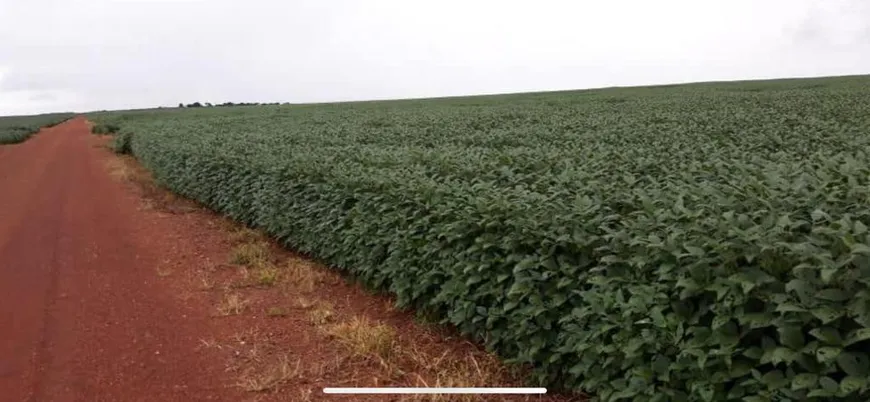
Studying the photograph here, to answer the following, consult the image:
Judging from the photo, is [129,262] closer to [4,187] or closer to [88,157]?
[4,187]

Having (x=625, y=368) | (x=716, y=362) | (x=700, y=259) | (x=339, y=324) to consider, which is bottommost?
(x=339, y=324)

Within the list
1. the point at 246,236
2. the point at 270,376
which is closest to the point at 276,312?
the point at 270,376

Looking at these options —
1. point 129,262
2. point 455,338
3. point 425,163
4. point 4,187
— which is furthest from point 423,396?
point 4,187

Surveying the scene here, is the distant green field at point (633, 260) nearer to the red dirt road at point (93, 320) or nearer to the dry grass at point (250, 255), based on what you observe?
the dry grass at point (250, 255)

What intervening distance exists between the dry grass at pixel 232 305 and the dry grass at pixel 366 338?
118 cm

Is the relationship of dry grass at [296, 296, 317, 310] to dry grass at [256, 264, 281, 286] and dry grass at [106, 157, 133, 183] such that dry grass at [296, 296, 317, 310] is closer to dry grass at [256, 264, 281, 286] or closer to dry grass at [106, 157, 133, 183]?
dry grass at [256, 264, 281, 286]

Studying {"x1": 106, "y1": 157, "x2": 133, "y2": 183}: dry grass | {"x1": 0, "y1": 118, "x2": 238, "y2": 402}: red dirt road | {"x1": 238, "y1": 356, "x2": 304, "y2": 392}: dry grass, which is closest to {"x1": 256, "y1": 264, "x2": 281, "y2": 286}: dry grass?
{"x1": 0, "y1": 118, "x2": 238, "y2": 402}: red dirt road

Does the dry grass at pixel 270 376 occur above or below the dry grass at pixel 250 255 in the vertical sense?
below

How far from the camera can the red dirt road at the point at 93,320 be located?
468 centimetres

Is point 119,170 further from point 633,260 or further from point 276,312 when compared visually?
point 633,260

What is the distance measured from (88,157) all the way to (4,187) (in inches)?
445

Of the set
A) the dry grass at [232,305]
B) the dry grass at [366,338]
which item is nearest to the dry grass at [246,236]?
the dry grass at [232,305]

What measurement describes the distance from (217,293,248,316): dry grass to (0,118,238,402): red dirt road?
230 millimetres

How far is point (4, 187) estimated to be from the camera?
18625 mm
